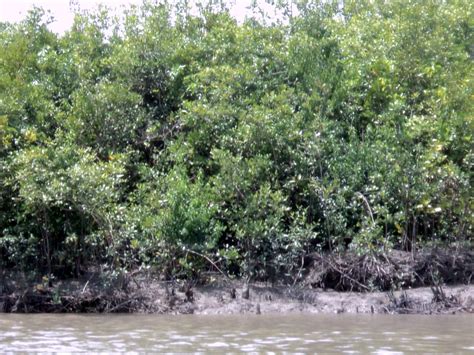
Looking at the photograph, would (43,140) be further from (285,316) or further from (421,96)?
(421,96)

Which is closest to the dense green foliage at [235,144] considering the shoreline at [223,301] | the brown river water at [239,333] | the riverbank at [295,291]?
the riverbank at [295,291]

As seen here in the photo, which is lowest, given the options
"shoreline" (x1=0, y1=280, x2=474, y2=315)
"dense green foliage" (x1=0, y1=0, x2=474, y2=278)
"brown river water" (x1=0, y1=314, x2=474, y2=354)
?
"brown river water" (x1=0, y1=314, x2=474, y2=354)

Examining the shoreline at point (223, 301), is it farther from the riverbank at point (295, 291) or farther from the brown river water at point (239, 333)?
the brown river water at point (239, 333)

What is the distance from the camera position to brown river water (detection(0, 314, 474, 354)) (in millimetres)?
9031

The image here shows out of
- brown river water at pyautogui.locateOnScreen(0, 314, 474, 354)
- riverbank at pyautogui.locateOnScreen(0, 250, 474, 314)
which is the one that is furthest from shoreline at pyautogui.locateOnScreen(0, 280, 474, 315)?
brown river water at pyautogui.locateOnScreen(0, 314, 474, 354)

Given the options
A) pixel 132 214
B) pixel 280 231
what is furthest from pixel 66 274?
pixel 280 231

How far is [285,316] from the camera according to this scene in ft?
40.3

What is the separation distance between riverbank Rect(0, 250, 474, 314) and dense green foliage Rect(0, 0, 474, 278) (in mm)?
306

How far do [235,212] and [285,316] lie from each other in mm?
2095

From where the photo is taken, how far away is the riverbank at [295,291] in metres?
12.8

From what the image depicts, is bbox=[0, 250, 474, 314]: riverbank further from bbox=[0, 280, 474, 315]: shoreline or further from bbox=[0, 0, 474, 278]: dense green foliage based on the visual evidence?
bbox=[0, 0, 474, 278]: dense green foliage

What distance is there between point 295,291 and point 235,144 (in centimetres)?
279

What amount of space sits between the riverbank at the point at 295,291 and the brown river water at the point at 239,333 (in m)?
0.52

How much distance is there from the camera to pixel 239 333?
10195 mm
